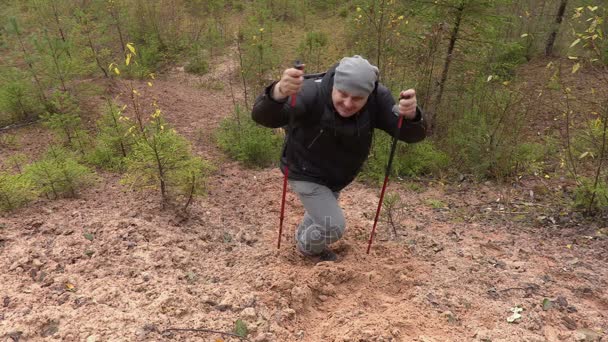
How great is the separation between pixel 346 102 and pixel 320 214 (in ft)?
3.13

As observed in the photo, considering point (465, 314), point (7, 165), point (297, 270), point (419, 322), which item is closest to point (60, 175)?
point (7, 165)

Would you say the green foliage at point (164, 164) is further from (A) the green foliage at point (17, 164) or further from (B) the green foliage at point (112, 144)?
(A) the green foliage at point (17, 164)

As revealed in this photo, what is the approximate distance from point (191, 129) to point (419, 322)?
516 centimetres

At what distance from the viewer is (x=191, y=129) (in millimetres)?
6902

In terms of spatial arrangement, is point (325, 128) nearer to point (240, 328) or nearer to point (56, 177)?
point (240, 328)

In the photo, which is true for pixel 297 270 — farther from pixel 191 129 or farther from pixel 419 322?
pixel 191 129

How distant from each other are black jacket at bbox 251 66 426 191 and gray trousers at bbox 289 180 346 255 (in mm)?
71

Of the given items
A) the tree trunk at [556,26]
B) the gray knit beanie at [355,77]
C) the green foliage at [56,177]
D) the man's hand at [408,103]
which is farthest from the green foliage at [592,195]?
the tree trunk at [556,26]

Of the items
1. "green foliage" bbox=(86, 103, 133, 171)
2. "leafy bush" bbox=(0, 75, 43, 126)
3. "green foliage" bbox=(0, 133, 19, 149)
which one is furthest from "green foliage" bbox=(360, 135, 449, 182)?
"leafy bush" bbox=(0, 75, 43, 126)

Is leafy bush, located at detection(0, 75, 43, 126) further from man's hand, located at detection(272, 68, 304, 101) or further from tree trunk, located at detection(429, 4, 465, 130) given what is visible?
tree trunk, located at detection(429, 4, 465, 130)

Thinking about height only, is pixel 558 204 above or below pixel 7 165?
above

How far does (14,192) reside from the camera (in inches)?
146

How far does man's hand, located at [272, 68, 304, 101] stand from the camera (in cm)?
265

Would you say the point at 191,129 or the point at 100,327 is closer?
the point at 100,327
